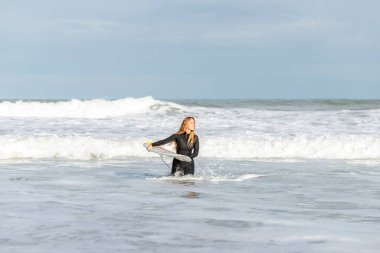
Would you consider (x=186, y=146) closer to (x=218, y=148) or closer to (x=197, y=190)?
(x=197, y=190)

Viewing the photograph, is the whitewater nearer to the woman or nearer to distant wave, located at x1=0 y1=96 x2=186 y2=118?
the woman

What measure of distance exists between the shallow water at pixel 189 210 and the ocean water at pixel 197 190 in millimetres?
17

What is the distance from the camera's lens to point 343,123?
992 inches

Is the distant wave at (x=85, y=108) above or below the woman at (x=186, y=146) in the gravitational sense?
above

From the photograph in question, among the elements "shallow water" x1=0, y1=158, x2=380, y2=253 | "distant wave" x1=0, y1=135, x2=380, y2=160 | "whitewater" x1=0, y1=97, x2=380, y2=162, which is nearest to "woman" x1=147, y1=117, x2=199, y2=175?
"shallow water" x1=0, y1=158, x2=380, y2=253

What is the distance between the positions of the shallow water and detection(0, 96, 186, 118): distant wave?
69.1ft

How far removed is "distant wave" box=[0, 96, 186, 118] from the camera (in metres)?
35.2

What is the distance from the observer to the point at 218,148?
18625mm

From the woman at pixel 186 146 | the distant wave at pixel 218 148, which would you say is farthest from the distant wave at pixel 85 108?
the woman at pixel 186 146

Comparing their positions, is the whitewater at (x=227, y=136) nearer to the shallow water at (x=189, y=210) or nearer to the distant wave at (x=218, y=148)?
the distant wave at (x=218, y=148)

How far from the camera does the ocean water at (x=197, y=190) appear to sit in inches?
262

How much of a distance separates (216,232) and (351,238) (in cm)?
136

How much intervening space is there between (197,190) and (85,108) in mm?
26338

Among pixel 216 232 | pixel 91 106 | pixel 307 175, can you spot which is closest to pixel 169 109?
pixel 91 106
